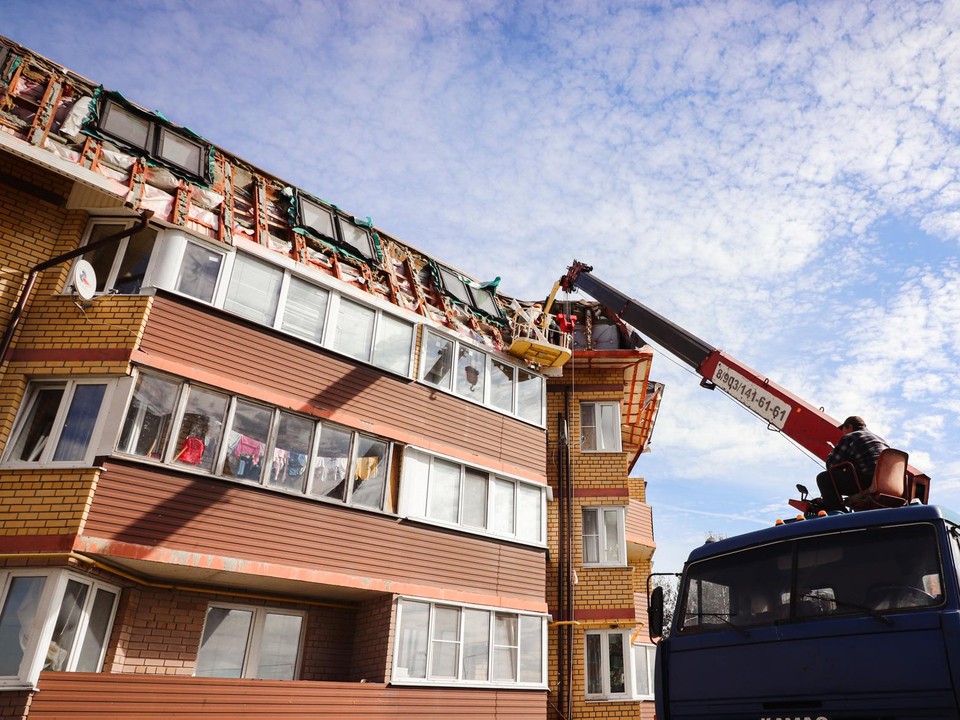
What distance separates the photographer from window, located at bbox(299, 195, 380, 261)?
16.2 meters

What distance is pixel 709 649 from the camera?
6.86 m

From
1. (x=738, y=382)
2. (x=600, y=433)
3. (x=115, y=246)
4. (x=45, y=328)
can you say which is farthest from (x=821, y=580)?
(x=600, y=433)

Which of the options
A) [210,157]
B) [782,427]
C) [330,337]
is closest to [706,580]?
[782,427]

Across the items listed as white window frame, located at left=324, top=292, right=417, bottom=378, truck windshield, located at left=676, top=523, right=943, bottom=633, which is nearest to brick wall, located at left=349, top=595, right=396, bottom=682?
white window frame, located at left=324, top=292, right=417, bottom=378

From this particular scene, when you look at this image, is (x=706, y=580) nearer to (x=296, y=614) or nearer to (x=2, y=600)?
(x=296, y=614)

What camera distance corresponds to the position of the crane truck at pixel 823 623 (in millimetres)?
5535

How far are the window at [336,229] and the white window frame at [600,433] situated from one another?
8.30 meters

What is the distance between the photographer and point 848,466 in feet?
27.4

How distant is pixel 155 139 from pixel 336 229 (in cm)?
432

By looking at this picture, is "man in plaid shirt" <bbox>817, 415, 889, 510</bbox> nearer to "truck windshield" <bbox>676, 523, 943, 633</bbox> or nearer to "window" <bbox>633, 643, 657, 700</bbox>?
"truck windshield" <bbox>676, 523, 943, 633</bbox>

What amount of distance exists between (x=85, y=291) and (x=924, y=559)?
12224 millimetres

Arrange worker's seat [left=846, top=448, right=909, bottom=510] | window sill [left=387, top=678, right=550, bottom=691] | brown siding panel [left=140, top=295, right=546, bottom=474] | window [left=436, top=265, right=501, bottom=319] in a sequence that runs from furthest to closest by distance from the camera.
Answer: window [left=436, top=265, right=501, bottom=319] → window sill [left=387, top=678, right=550, bottom=691] → brown siding panel [left=140, top=295, right=546, bottom=474] → worker's seat [left=846, top=448, right=909, bottom=510]

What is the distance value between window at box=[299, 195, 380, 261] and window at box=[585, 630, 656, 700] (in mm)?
11595

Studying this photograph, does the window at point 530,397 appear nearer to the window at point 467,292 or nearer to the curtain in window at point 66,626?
the window at point 467,292
